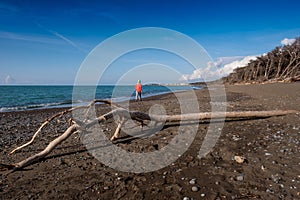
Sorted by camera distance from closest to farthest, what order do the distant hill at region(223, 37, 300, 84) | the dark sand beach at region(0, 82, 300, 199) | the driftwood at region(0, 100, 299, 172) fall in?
the dark sand beach at region(0, 82, 300, 199) < the driftwood at region(0, 100, 299, 172) < the distant hill at region(223, 37, 300, 84)

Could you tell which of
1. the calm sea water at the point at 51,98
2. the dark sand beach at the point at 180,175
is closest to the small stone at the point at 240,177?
the dark sand beach at the point at 180,175

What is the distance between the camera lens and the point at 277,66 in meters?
47.0

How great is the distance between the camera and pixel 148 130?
8.52m

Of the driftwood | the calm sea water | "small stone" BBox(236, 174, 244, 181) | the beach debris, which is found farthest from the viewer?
the calm sea water

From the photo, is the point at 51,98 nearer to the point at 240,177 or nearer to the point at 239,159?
the point at 239,159

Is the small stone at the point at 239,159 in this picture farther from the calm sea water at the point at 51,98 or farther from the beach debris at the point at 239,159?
the calm sea water at the point at 51,98

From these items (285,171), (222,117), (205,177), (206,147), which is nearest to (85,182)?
(205,177)

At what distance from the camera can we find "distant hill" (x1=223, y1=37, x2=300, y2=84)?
40.6 metres

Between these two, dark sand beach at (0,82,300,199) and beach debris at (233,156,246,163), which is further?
beach debris at (233,156,246,163)

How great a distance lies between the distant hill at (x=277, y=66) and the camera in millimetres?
40609

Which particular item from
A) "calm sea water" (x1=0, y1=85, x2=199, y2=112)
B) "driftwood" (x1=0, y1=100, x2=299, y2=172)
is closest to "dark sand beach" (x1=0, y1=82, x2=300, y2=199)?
"driftwood" (x1=0, y1=100, x2=299, y2=172)

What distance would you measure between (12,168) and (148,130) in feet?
15.9

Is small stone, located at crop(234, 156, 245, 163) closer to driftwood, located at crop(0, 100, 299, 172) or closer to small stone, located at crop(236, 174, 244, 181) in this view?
small stone, located at crop(236, 174, 244, 181)

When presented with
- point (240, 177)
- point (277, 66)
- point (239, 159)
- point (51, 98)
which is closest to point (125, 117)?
point (239, 159)
